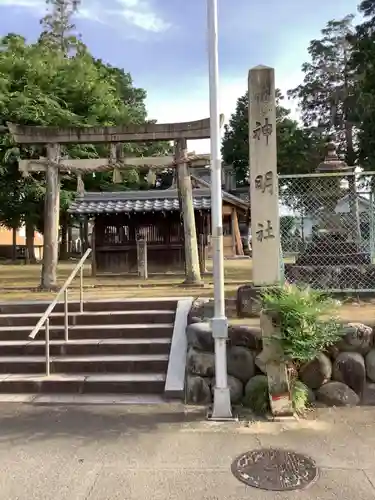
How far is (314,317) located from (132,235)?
12.3 m

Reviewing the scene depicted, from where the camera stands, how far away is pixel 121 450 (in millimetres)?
3975

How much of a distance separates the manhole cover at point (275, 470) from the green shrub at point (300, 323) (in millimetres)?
1012

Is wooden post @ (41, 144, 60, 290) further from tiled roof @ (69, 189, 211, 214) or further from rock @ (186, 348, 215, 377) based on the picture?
rock @ (186, 348, 215, 377)

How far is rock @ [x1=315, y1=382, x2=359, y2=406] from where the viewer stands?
5.08 metres

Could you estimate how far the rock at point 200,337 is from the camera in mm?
5430

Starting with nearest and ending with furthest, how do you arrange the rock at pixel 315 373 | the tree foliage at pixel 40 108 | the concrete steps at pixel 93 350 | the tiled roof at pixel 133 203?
the rock at pixel 315 373, the concrete steps at pixel 93 350, the tiled roof at pixel 133 203, the tree foliage at pixel 40 108

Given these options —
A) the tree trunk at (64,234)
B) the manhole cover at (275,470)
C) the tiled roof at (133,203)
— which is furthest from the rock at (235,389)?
the tree trunk at (64,234)

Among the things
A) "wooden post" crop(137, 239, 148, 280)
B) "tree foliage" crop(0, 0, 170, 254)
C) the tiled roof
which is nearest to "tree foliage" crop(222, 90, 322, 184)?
the tiled roof

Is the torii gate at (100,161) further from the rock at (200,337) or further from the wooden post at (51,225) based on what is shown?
the rock at (200,337)

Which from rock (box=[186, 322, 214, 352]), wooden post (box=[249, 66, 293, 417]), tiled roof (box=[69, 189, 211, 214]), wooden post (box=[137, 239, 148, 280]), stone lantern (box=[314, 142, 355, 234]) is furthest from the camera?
tiled roof (box=[69, 189, 211, 214])

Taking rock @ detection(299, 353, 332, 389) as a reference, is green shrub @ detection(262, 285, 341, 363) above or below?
above

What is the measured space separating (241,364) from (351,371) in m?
1.23

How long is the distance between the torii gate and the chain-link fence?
258 cm

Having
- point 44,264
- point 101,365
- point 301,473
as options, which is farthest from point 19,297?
point 301,473
